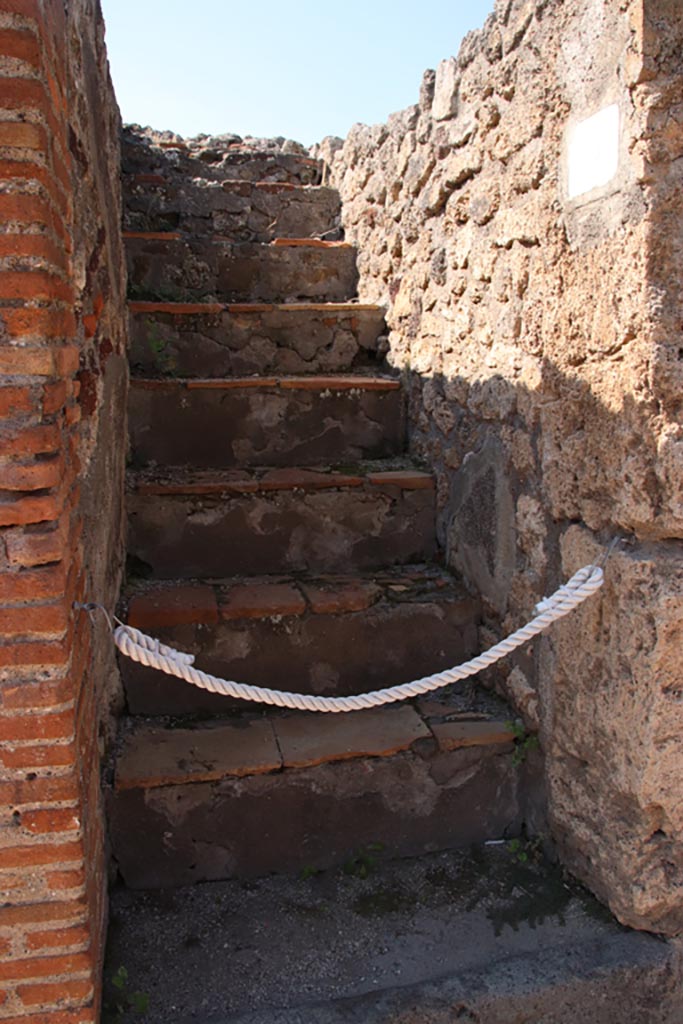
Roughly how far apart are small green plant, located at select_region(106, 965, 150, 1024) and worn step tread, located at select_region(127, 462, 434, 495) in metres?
1.60

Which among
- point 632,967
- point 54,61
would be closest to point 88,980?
point 632,967

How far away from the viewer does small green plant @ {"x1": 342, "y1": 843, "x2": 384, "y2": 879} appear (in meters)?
2.46

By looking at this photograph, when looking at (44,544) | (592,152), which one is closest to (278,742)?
(44,544)

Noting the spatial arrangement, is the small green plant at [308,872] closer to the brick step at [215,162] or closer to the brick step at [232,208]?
the brick step at [232,208]

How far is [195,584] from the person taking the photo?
2984 millimetres

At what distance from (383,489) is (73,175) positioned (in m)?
1.73

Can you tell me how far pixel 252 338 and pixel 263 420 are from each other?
0.55 m

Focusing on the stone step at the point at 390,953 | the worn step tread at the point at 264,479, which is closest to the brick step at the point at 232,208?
the worn step tread at the point at 264,479

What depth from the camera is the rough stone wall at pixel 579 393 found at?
1921 mm

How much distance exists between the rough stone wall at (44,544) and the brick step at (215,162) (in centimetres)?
294

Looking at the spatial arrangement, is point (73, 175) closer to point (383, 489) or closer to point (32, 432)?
point (32, 432)

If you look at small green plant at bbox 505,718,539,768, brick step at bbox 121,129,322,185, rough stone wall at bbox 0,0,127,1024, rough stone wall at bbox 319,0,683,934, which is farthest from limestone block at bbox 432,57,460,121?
small green plant at bbox 505,718,539,768

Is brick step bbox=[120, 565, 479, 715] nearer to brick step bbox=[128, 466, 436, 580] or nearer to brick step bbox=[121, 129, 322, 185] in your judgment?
brick step bbox=[128, 466, 436, 580]

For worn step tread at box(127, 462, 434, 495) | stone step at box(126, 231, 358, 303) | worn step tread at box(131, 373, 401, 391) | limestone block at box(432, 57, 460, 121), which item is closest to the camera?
limestone block at box(432, 57, 460, 121)
